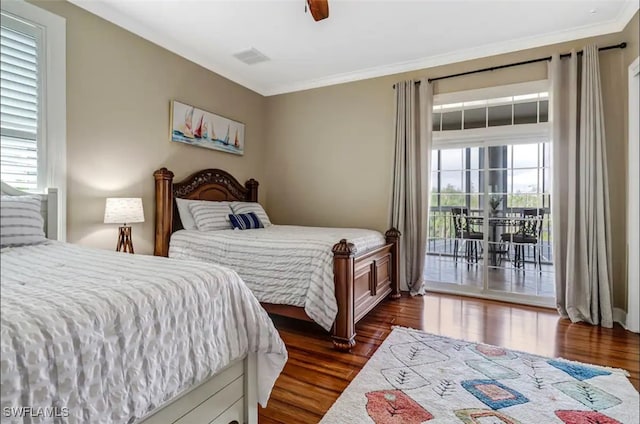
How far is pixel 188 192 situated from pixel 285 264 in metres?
1.59

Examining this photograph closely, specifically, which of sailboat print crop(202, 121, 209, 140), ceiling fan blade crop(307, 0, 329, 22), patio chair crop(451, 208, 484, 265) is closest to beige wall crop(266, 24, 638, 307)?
patio chair crop(451, 208, 484, 265)

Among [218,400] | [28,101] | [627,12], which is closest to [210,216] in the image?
[218,400]

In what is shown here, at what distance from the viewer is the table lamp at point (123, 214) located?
2.45 meters

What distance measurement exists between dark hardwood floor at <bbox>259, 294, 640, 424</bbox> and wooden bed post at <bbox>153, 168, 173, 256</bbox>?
1.30m

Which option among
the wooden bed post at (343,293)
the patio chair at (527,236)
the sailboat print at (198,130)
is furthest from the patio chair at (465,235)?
the sailboat print at (198,130)

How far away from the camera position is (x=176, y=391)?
98 cm

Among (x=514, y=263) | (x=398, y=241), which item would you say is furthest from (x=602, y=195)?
(x=398, y=241)

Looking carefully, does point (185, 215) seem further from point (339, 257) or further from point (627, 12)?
point (627, 12)

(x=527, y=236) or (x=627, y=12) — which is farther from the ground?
(x=627, y=12)

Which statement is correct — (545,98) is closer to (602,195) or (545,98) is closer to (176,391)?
(602,195)

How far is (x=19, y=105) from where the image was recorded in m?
0.50

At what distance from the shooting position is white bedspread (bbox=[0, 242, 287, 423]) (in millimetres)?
560

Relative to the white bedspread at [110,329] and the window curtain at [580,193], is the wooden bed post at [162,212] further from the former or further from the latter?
the window curtain at [580,193]

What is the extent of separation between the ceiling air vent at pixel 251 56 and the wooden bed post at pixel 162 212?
59.1 inches
